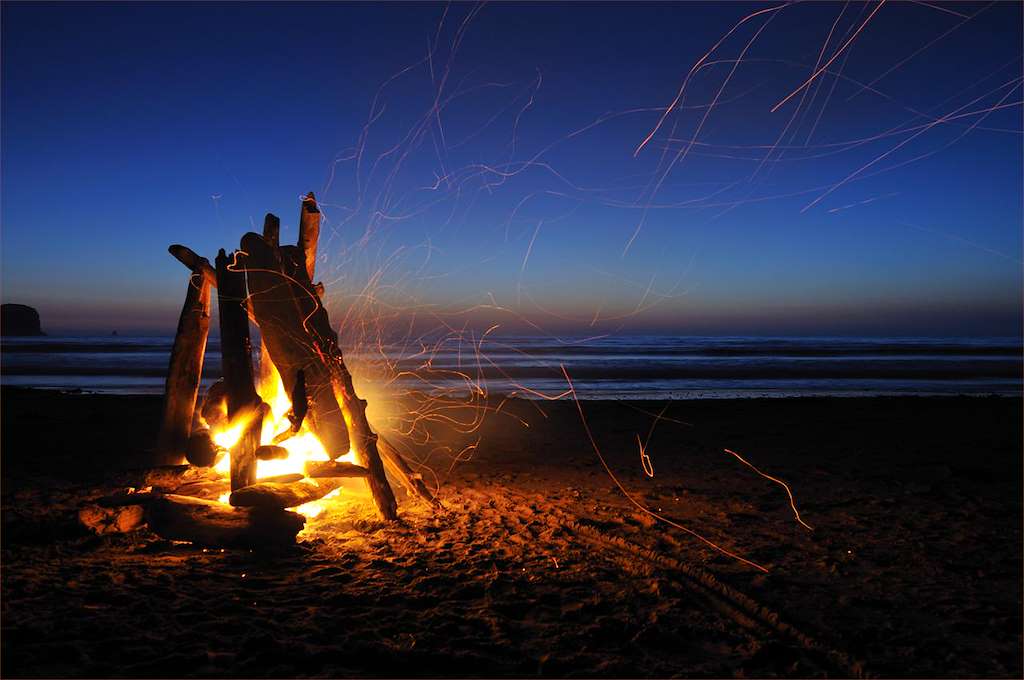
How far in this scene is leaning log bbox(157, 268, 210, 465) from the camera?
605cm

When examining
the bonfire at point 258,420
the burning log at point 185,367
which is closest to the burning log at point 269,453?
the bonfire at point 258,420

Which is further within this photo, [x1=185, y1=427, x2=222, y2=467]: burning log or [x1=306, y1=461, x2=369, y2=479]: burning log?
[x1=185, y1=427, x2=222, y2=467]: burning log

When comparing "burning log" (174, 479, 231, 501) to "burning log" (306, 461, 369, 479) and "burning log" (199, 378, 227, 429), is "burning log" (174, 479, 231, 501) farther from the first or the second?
"burning log" (306, 461, 369, 479)

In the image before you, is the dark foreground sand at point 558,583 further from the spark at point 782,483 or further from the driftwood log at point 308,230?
the driftwood log at point 308,230

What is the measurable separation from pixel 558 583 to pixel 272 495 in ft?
8.10

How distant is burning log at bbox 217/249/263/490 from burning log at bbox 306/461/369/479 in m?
0.50

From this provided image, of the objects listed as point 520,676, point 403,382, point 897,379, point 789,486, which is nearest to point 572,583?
point 520,676

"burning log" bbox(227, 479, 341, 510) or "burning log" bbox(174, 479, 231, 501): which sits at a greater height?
"burning log" bbox(227, 479, 341, 510)

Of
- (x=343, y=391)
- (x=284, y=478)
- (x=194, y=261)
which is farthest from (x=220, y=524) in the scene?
(x=194, y=261)

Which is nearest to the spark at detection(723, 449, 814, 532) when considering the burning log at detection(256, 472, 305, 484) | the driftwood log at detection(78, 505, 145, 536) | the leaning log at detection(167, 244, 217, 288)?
the burning log at detection(256, 472, 305, 484)

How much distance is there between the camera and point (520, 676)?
3.12 metres

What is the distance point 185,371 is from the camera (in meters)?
6.07

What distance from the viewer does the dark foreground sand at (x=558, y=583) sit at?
3275 millimetres

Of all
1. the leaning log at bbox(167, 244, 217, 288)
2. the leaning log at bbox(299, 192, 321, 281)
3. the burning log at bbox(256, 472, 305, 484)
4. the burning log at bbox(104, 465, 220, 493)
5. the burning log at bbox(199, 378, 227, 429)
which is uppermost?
the leaning log at bbox(299, 192, 321, 281)
